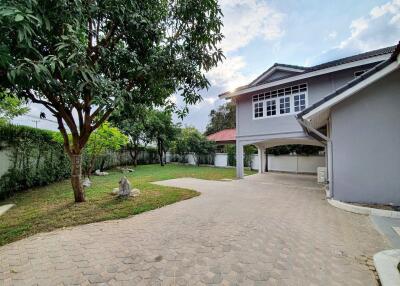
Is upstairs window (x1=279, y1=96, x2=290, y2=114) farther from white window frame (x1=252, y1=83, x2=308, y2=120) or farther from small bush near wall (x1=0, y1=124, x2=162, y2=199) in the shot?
small bush near wall (x1=0, y1=124, x2=162, y2=199)

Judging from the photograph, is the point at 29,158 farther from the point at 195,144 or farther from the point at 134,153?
the point at 195,144

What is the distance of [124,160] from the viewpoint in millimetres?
22672

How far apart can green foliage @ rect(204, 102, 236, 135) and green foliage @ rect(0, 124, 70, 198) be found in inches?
→ 1252

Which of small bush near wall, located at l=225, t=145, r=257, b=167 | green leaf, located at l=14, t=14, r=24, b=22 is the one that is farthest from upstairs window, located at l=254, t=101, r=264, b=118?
green leaf, located at l=14, t=14, r=24, b=22

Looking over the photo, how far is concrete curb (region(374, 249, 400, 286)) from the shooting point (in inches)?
111

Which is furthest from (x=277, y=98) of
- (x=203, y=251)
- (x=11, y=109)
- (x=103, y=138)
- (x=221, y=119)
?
(x=221, y=119)

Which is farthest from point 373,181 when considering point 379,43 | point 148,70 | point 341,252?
point 379,43

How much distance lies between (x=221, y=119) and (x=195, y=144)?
747 inches

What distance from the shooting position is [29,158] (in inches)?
364

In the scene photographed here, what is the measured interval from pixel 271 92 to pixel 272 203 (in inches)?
310

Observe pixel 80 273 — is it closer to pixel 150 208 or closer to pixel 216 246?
pixel 216 246

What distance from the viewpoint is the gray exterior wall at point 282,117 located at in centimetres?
1095

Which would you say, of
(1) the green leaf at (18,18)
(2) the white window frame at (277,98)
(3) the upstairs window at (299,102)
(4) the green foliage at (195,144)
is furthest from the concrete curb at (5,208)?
(4) the green foliage at (195,144)

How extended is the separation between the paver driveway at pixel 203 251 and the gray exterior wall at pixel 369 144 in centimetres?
125
